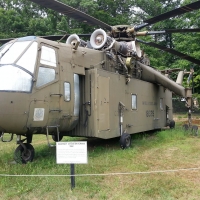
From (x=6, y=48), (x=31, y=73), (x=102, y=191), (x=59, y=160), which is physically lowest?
(x=102, y=191)

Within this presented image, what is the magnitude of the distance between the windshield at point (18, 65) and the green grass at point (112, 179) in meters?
1.72

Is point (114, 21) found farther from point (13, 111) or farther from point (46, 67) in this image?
point (13, 111)

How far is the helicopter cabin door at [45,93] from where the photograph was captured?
5.95 meters

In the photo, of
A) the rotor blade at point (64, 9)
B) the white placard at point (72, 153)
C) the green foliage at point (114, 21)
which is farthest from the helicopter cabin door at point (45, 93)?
the green foliage at point (114, 21)

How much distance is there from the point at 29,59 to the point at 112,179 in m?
3.06

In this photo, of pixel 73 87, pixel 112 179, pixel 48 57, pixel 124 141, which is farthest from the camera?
pixel 124 141

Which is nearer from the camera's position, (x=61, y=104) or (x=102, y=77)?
(x=61, y=104)

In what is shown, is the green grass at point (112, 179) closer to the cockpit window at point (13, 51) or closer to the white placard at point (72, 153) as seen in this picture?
the white placard at point (72, 153)

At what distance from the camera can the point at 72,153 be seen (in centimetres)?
454

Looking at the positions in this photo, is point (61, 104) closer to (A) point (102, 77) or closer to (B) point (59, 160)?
(A) point (102, 77)

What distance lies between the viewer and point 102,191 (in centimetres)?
455

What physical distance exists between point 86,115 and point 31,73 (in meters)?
2.03

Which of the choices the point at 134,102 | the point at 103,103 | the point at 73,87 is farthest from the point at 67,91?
the point at 134,102

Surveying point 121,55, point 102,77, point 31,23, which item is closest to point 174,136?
point 121,55
